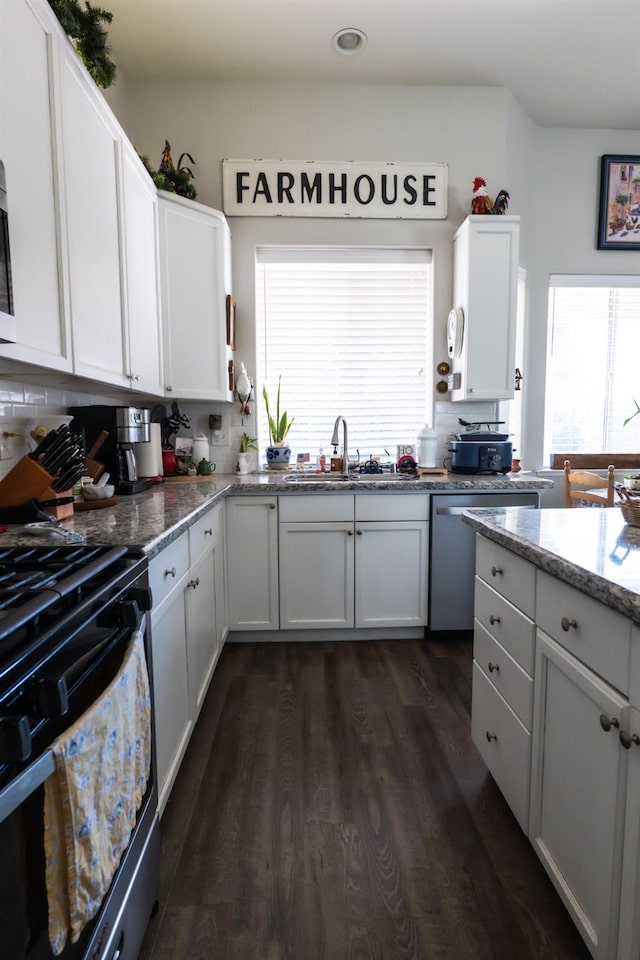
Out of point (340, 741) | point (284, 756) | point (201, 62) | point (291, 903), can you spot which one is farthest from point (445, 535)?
point (201, 62)

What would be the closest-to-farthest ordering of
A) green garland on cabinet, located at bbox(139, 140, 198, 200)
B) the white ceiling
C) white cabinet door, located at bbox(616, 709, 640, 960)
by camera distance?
white cabinet door, located at bbox(616, 709, 640, 960)
the white ceiling
green garland on cabinet, located at bbox(139, 140, 198, 200)

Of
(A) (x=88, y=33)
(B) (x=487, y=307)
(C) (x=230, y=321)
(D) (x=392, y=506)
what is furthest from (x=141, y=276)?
(B) (x=487, y=307)

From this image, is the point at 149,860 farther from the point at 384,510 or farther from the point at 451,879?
the point at 384,510

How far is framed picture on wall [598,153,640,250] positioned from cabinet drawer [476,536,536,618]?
9.80 ft

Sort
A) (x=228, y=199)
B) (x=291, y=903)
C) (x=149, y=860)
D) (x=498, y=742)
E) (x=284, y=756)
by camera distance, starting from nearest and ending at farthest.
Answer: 1. (x=149, y=860)
2. (x=291, y=903)
3. (x=498, y=742)
4. (x=284, y=756)
5. (x=228, y=199)

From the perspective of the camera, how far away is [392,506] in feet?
8.93

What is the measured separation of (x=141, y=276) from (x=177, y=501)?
1.09 m

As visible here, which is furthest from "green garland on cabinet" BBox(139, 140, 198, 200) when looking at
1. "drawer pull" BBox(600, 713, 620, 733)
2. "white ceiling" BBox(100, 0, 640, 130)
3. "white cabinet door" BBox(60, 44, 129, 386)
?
"drawer pull" BBox(600, 713, 620, 733)

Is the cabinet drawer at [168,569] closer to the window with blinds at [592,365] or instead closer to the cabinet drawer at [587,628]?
the cabinet drawer at [587,628]

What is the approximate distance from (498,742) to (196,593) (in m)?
1.14

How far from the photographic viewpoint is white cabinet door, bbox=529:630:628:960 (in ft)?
3.07

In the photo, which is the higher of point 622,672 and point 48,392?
point 48,392

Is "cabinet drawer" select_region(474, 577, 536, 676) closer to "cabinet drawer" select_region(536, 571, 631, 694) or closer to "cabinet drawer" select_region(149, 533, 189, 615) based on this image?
"cabinet drawer" select_region(536, 571, 631, 694)

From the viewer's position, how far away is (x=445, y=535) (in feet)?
8.99
